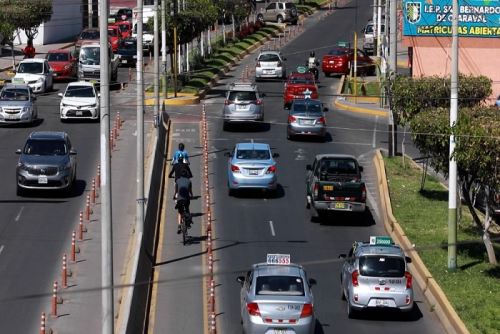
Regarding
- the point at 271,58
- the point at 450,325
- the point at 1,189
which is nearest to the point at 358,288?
the point at 450,325

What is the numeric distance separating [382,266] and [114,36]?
167ft

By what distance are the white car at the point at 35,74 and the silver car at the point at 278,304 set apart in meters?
35.1

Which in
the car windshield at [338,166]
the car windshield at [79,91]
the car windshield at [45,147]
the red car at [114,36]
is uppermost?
the red car at [114,36]

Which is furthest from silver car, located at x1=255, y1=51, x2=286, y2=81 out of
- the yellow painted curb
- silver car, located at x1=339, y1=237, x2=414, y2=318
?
silver car, located at x1=339, y1=237, x2=414, y2=318

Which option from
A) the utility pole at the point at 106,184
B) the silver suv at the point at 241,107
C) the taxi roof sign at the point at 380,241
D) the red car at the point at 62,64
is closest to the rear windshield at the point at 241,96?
the silver suv at the point at 241,107

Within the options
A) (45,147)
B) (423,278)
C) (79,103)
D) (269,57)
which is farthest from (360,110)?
(423,278)

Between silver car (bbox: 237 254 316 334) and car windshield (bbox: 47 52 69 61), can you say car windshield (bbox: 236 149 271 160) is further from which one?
car windshield (bbox: 47 52 69 61)

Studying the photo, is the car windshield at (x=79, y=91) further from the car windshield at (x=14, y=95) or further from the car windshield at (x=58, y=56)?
the car windshield at (x=58, y=56)

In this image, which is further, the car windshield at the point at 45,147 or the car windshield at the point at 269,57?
the car windshield at the point at 269,57

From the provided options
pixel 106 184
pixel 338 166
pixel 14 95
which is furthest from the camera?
pixel 14 95

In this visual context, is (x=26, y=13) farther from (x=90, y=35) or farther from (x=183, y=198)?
(x=183, y=198)

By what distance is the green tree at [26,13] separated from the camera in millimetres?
68750

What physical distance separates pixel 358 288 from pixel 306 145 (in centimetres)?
2150

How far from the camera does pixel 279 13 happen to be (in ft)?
311
